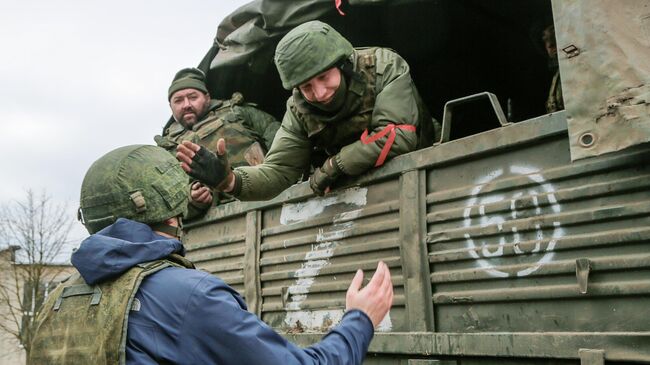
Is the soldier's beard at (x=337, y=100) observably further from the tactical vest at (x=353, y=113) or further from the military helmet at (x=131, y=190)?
the military helmet at (x=131, y=190)

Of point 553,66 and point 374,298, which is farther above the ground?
point 553,66

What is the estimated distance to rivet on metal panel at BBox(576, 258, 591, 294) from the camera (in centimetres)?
235

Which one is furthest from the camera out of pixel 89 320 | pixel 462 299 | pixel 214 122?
pixel 214 122

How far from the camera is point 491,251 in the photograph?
2.69 metres

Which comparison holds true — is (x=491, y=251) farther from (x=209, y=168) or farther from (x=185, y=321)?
(x=209, y=168)

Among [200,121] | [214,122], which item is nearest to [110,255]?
[214,122]

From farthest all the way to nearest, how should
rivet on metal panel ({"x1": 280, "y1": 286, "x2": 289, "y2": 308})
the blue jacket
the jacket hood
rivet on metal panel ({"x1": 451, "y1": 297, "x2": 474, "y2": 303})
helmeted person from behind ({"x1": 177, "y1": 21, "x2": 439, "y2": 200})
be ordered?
rivet on metal panel ({"x1": 280, "y1": 286, "x2": 289, "y2": 308}) < helmeted person from behind ({"x1": 177, "y1": 21, "x2": 439, "y2": 200}) < rivet on metal panel ({"x1": 451, "y1": 297, "x2": 474, "y2": 303}) < the jacket hood < the blue jacket

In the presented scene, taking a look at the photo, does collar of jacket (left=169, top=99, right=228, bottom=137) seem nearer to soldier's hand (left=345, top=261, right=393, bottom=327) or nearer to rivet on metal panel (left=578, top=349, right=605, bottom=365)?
soldier's hand (left=345, top=261, right=393, bottom=327)

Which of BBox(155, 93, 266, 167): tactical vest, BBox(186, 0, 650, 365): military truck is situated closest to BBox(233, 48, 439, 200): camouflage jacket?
BBox(186, 0, 650, 365): military truck

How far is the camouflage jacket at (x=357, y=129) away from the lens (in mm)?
3330

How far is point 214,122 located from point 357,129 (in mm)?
1927

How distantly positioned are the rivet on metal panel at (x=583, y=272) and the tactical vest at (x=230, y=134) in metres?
3.02

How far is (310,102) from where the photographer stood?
11.8 feet

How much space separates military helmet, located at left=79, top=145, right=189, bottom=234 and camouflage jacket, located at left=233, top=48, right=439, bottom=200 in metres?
1.32
